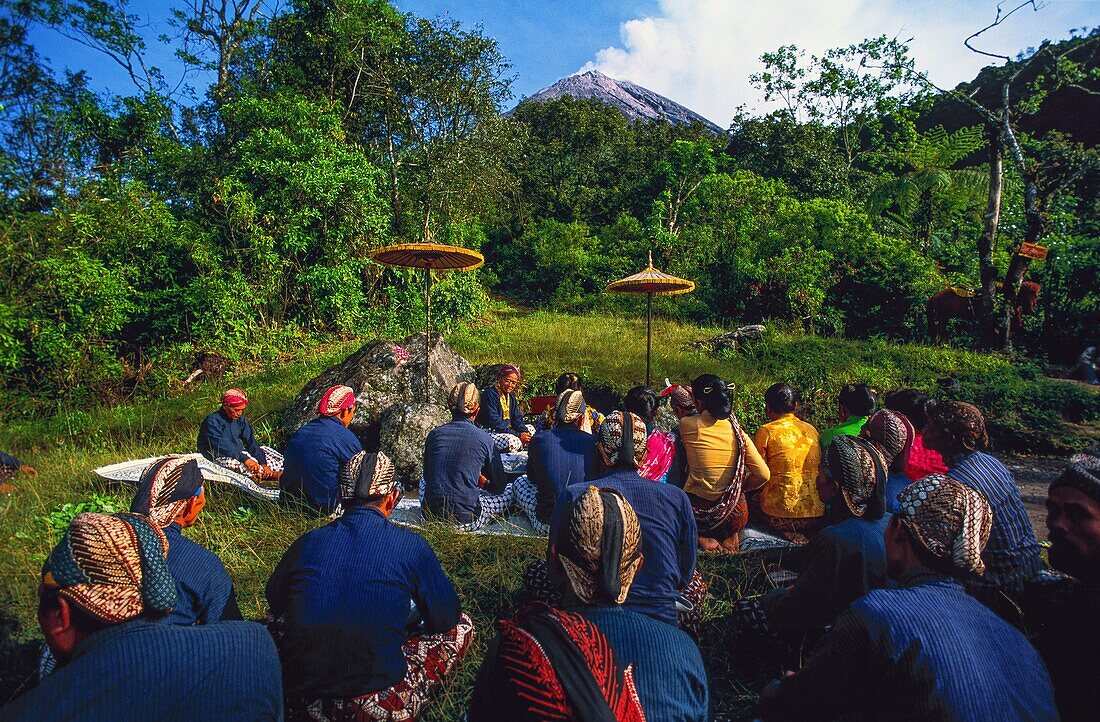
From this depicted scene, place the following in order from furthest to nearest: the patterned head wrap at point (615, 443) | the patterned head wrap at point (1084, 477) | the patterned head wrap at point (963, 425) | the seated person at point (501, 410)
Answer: the seated person at point (501, 410) < the patterned head wrap at point (963, 425) < the patterned head wrap at point (615, 443) < the patterned head wrap at point (1084, 477)

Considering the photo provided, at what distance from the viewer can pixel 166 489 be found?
2619 millimetres

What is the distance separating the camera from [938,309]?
12.9 metres

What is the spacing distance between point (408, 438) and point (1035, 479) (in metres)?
7.01

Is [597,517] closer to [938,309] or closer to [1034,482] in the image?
[1034,482]

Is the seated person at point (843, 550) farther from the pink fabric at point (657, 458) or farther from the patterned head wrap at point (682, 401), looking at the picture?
the patterned head wrap at point (682, 401)

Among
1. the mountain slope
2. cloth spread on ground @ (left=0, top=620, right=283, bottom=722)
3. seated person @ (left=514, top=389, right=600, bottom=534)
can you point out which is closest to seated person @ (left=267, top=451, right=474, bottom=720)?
cloth spread on ground @ (left=0, top=620, right=283, bottom=722)

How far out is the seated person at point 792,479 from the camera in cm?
425

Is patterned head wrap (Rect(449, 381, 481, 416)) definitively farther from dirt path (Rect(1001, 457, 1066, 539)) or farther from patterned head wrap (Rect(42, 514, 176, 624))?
dirt path (Rect(1001, 457, 1066, 539))

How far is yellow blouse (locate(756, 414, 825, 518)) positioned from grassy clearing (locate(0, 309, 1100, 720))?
504mm

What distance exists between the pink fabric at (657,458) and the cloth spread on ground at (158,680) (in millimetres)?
3306

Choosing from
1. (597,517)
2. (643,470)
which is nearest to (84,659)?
(597,517)

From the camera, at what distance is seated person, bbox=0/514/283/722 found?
5.03 ft

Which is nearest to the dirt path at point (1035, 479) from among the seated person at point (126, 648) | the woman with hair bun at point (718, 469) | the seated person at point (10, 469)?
the woman with hair bun at point (718, 469)

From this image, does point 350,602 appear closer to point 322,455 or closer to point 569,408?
point 569,408
